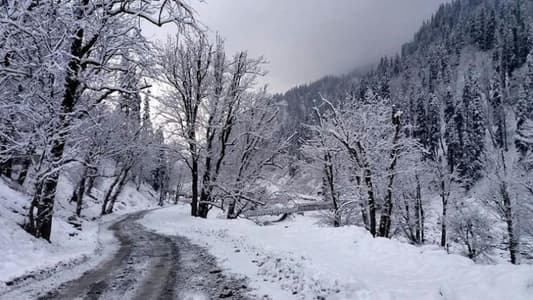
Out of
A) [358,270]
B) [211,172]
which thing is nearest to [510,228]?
[211,172]

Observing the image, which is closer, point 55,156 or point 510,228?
point 55,156

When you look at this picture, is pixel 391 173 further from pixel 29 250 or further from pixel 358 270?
pixel 29 250

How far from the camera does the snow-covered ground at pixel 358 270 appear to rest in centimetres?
584

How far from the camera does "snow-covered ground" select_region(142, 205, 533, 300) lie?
5.84 metres

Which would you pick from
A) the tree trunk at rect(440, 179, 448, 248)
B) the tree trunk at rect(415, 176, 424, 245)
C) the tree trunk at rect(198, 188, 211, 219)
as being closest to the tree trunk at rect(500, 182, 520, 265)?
Answer: the tree trunk at rect(440, 179, 448, 248)

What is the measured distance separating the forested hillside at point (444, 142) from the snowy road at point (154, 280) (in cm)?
1163

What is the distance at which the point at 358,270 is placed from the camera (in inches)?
318

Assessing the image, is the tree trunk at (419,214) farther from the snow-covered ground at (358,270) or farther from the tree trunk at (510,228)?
the snow-covered ground at (358,270)

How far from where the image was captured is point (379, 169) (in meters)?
22.5

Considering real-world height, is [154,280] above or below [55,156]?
below

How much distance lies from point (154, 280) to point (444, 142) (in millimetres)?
98525

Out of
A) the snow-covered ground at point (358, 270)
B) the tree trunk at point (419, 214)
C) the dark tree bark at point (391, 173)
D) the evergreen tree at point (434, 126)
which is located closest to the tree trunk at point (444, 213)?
the tree trunk at point (419, 214)

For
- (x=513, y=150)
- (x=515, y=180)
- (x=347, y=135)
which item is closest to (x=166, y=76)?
(x=347, y=135)

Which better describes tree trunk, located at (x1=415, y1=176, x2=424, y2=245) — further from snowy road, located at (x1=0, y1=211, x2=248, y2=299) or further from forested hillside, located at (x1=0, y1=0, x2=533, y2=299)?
snowy road, located at (x1=0, y1=211, x2=248, y2=299)
